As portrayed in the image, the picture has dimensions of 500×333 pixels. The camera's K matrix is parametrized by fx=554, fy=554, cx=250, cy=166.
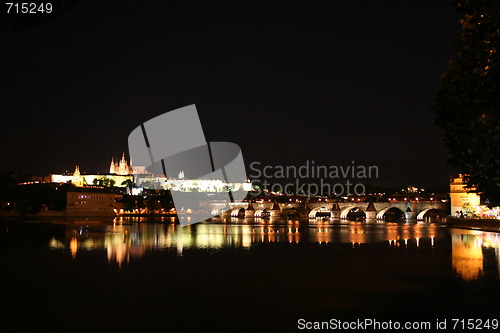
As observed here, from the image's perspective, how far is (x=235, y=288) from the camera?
1720cm

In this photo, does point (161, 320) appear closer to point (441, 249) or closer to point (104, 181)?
point (441, 249)

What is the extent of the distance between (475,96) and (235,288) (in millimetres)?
9921

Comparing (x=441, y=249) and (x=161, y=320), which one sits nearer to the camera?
(x=161, y=320)

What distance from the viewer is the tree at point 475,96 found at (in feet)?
30.0

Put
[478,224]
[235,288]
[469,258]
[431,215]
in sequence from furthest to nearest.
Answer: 1. [431,215]
2. [478,224]
3. [469,258]
4. [235,288]

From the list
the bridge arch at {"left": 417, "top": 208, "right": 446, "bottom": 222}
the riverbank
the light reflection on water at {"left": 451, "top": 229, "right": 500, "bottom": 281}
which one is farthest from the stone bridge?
the light reflection on water at {"left": 451, "top": 229, "right": 500, "bottom": 281}

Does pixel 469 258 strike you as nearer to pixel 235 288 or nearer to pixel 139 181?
pixel 235 288

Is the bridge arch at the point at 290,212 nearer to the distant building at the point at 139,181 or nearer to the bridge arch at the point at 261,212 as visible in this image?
the bridge arch at the point at 261,212

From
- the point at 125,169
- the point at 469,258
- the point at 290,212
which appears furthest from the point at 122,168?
the point at 469,258

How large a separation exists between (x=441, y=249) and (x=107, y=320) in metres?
21.9

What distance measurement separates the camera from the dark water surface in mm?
12883

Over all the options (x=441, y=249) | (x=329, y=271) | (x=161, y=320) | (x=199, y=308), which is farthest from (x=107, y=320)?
(x=441, y=249)

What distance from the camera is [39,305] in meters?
14.6

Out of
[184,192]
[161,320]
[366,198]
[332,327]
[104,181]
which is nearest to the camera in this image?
[332,327]
